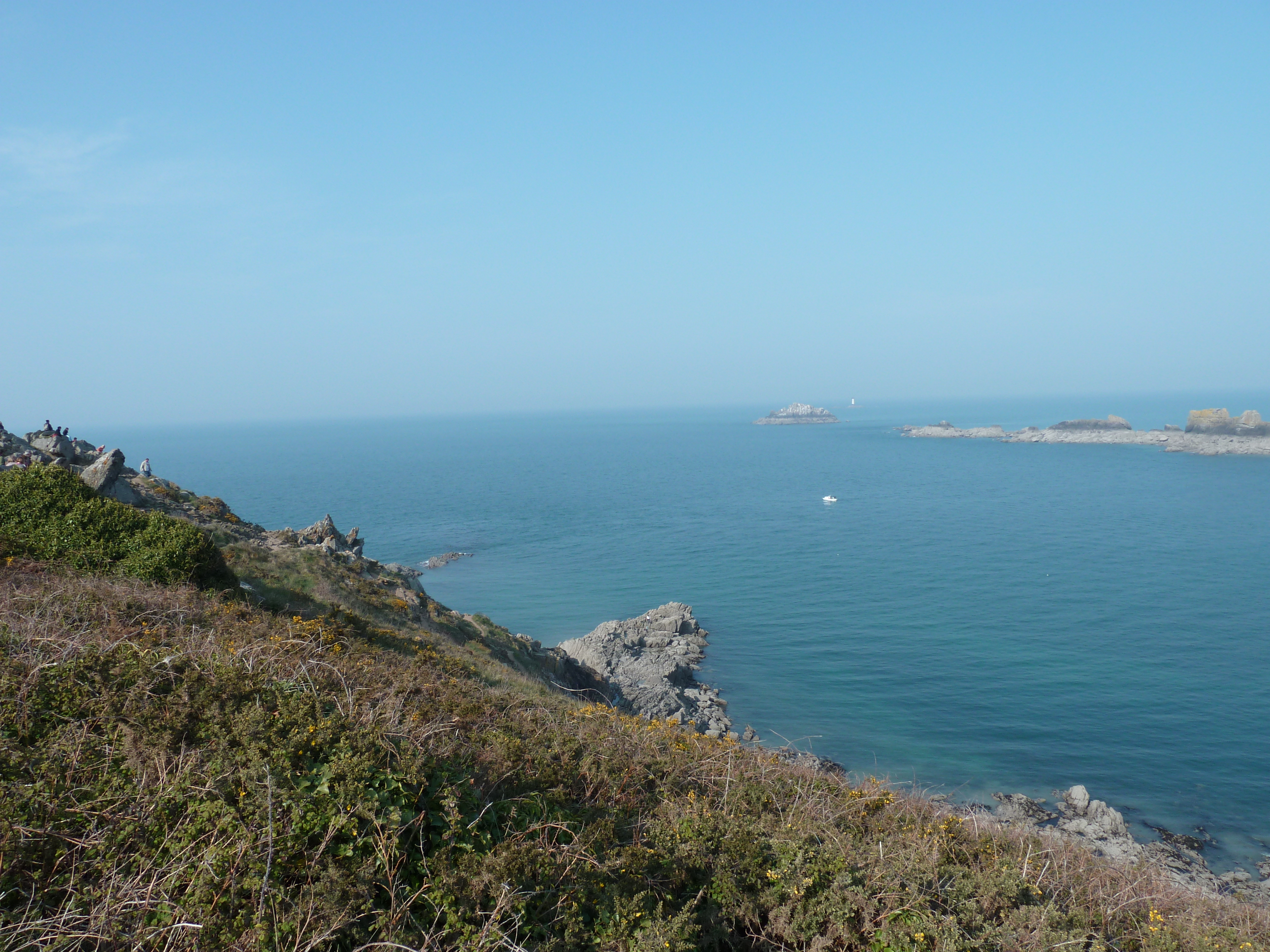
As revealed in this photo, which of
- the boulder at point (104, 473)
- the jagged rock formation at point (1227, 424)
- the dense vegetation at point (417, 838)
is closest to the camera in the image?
the dense vegetation at point (417, 838)

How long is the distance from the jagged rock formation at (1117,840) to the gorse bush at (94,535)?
78.6 feet

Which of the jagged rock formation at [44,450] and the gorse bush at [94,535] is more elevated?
the jagged rock formation at [44,450]

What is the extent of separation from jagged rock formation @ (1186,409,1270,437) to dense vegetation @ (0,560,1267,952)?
190835 millimetres

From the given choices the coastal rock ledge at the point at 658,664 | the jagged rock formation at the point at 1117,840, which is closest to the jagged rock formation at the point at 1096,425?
the coastal rock ledge at the point at 658,664

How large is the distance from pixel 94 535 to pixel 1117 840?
32.6m

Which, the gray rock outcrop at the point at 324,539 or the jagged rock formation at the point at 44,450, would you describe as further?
the gray rock outcrop at the point at 324,539

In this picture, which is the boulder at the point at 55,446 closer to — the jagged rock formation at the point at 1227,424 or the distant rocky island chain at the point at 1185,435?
the distant rocky island chain at the point at 1185,435

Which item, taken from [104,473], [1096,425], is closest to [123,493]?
[104,473]

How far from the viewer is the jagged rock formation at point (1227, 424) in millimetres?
150250

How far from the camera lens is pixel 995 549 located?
223 feet

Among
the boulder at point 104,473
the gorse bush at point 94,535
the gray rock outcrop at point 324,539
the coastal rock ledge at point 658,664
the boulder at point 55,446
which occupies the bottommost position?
the coastal rock ledge at point 658,664

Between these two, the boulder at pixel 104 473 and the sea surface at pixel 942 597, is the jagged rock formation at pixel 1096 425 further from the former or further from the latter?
the boulder at pixel 104 473

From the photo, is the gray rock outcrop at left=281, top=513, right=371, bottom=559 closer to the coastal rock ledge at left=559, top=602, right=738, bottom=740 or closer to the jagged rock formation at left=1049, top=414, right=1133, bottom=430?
the coastal rock ledge at left=559, top=602, right=738, bottom=740

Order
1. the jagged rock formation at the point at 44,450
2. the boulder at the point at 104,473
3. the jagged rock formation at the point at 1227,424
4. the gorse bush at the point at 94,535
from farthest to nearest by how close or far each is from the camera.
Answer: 1. the jagged rock formation at the point at 1227,424
2. the jagged rock formation at the point at 44,450
3. the boulder at the point at 104,473
4. the gorse bush at the point at 94,535
